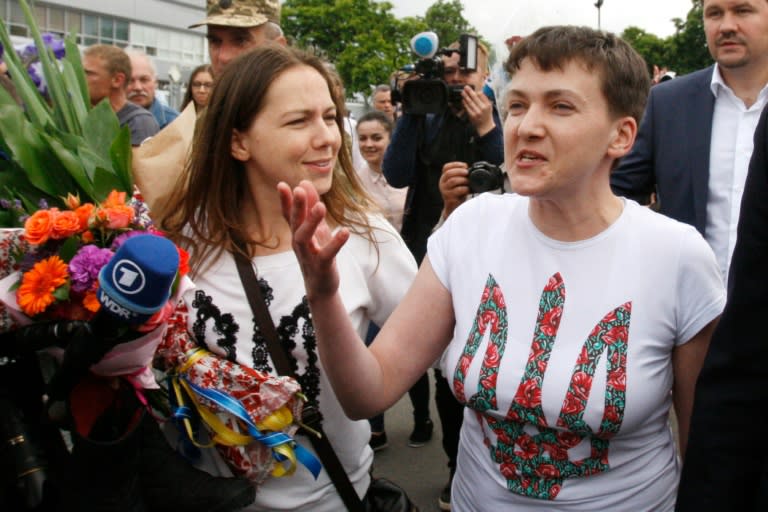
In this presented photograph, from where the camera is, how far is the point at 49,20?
4025 cm

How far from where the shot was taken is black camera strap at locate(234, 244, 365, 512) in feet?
6.05

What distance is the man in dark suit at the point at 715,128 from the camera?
3.14 meters

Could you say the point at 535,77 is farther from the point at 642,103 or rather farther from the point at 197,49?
the point at 197,49

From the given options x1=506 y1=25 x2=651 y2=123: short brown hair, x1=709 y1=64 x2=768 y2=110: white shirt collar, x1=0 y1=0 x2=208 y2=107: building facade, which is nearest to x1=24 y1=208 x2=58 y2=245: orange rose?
x1=506 y1=25 x2=651 y2=123: short brown hair

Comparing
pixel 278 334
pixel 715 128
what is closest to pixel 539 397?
pixel 278 334

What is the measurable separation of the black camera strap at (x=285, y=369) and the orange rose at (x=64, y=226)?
47 centimetres

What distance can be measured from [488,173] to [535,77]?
1.42 m

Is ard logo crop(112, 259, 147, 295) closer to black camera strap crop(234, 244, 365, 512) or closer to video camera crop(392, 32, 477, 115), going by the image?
black camera strap crop(234, 244, 365, 512)

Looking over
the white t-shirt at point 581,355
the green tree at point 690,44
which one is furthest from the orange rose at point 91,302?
the green tree at point 690,44

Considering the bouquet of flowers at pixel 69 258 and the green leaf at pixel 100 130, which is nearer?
the bouquet of flowers at pixel 69 258

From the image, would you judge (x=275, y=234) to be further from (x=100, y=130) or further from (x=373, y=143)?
(x=373, y=143)

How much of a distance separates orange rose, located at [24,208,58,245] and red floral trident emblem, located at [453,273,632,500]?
927 millimetres

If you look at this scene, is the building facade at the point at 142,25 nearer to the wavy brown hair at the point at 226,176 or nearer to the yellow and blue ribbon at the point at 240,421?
the wavy brown hair at the point at 226,176

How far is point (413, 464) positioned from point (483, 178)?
191 cm
